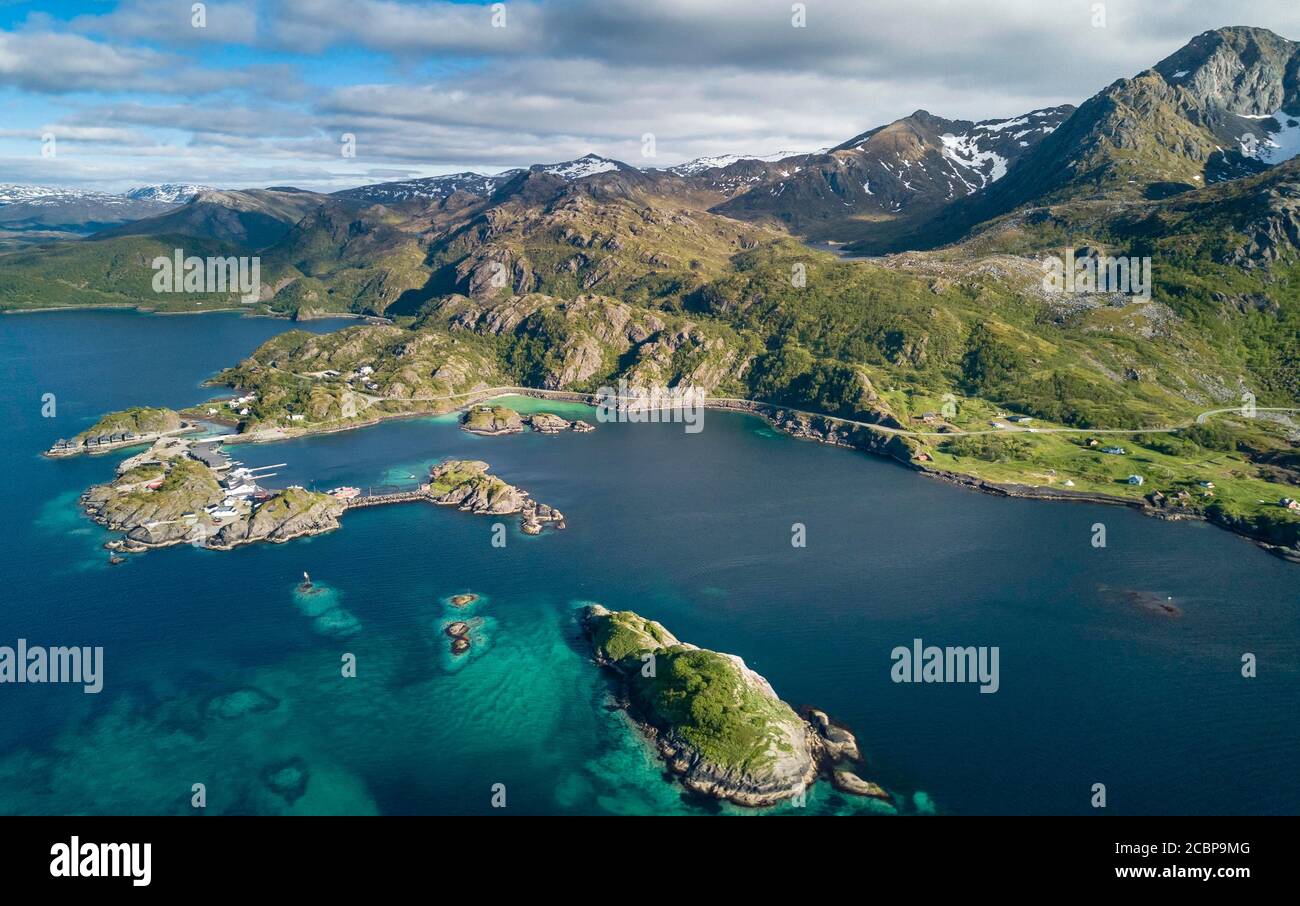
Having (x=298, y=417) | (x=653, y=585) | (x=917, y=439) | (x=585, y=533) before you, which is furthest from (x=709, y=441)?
(x=298, y=417)

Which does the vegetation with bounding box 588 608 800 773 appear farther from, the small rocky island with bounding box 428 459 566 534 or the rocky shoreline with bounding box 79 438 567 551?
the rocky shoreline with bounding box 79 438 567 551

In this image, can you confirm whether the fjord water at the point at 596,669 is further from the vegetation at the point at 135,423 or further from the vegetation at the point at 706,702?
the vegetation at the point at 135,423

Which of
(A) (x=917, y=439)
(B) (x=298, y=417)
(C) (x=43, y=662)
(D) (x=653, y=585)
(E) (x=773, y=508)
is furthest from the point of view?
(B) (x=298, y=417)

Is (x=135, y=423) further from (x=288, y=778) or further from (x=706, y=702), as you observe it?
(x=706, y=702)

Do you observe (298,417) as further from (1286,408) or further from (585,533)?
(1286,408)

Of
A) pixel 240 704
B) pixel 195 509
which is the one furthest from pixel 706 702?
pixel 195 509

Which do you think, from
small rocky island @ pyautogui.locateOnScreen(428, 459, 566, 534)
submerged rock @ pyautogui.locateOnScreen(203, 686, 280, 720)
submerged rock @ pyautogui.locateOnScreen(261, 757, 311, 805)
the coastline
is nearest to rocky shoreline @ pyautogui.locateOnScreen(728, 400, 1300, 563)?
the coastline
